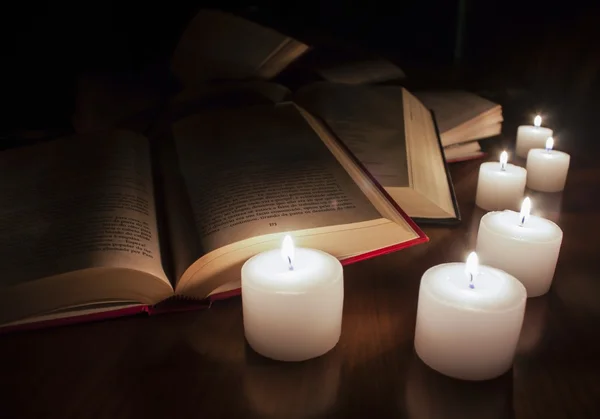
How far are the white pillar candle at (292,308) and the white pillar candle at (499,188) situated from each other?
1.44ft

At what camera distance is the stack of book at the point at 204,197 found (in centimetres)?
52

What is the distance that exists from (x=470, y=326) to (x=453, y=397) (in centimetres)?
6

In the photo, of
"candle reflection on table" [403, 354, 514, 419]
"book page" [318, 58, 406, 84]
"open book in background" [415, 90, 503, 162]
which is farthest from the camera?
"book page" [318, 58, 406, 84]

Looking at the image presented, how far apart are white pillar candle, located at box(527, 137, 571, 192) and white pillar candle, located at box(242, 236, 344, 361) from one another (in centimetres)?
60

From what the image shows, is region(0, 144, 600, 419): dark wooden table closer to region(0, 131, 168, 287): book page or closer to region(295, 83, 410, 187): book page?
region(0, 131, 168, 287): book page

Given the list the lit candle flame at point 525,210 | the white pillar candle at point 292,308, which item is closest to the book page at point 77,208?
the white pillar candle at point 292,308

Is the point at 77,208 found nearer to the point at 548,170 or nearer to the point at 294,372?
the point at 294,372

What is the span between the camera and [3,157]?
789 mm

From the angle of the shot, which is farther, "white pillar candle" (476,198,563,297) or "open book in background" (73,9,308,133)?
"open book in background" (73,9,308,133)

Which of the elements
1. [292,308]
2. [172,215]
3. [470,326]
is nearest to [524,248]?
[470,326]

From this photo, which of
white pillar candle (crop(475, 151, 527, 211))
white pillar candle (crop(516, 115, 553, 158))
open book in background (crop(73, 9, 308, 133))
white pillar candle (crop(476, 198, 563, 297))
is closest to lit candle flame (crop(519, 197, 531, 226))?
white pillar candle (crop(476, 198, 563, 297))

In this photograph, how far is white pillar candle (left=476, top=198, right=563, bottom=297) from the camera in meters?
0.56

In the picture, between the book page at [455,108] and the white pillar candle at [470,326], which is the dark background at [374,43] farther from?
the white pillar candle at [470,326]

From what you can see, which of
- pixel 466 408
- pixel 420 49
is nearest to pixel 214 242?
pixel 466 408
